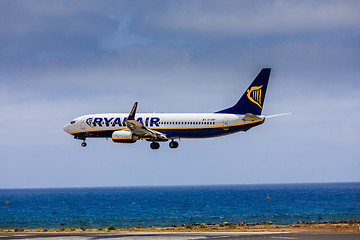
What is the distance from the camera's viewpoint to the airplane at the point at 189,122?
7350cm

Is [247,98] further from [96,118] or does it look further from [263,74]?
[96,118]

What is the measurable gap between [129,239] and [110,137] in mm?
22418

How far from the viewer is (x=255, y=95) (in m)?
75.8

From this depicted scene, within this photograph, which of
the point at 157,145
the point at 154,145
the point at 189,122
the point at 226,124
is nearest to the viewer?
the point at 226,124

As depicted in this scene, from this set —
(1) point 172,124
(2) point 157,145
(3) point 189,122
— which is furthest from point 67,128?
(3) point 189,122

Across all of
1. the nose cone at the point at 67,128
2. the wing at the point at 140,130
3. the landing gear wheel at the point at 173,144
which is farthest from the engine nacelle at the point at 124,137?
the nose cone at the point at 67,128

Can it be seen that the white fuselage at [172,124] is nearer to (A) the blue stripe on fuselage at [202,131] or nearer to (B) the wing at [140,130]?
(A) the blue stripe on fuselage at [202,131]

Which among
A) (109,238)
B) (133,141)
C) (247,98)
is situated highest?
(247,98)

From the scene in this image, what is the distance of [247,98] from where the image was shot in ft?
248

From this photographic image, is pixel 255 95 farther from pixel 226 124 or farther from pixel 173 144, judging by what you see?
pixel 173 144

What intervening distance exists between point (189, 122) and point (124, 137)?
9.33m

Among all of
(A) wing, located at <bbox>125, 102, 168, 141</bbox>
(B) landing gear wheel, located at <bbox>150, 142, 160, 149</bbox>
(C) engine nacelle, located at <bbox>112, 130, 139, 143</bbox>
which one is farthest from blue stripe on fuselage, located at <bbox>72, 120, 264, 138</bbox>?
(C) engine nacelle, located at <bbox>112, 130, 139, 143</bbox>

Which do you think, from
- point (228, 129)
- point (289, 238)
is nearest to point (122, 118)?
point (228, 129)

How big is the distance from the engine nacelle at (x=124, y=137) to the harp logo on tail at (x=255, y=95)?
16920 millimetres
